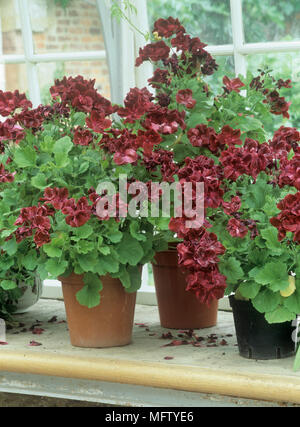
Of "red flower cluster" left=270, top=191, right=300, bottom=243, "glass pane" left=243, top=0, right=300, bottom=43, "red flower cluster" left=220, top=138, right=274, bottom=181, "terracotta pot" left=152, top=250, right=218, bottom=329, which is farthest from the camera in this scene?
"glass pane" left=243, top=0, right=300, bottom=43

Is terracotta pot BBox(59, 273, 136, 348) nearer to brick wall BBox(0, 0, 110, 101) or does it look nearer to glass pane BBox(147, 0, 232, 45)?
glass pane BBox(147, 0, 232, 45)

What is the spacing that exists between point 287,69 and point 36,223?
0.97 meters

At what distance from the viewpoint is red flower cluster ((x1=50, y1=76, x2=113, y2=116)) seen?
182 centimetres

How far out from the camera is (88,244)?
1658 millimetres

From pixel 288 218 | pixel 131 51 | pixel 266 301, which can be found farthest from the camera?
pixel 131 51

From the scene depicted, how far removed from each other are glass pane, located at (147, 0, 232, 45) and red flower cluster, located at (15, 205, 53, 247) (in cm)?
89

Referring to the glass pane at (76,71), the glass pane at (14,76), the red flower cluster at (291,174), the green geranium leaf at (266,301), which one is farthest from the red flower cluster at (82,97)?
the glass pane at (14,76)

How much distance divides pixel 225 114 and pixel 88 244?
1.66ft

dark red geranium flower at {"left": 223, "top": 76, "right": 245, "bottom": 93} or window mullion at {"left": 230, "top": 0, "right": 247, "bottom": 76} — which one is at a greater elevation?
window mullion at {"left": 230, "top": 0, "right": 247, "bottom": 76}

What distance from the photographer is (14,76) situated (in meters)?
2.78

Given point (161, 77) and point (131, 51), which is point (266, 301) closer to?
point (161, 77)

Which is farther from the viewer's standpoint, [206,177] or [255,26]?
[255,26]

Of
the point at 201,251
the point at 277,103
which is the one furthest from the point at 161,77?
the point at 201,251

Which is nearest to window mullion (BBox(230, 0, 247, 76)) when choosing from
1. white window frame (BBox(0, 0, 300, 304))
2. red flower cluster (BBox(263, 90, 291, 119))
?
white window frame (BBox(0, 0, 300, 304))
